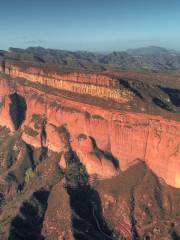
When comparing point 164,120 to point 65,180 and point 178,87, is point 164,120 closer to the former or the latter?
point 65,180

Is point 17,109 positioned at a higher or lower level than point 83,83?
lower

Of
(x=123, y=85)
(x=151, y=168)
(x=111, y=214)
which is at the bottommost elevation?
(x=111, y=214)

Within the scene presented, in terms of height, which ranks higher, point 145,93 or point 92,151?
point 145,93

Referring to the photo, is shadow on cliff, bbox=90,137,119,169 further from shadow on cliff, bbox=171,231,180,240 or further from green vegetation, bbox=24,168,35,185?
shadow on cliff, bbox=171,231,180,240

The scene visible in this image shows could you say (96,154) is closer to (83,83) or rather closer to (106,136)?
(106,136)

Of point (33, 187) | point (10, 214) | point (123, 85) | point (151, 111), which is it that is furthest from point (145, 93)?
point (10, 214)

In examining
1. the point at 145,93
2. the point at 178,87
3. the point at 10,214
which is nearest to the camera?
the point at 10,214

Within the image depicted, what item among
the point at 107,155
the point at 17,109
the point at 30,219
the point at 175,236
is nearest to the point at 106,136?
the point at 107,155

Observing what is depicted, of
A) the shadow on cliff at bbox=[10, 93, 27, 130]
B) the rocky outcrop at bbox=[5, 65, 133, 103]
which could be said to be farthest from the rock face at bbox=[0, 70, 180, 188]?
the rocky outcrop at bbox=[5, 65, 133, 103]
